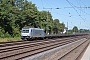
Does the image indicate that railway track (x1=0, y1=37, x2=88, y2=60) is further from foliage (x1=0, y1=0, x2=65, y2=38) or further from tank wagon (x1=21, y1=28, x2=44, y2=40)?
foliage (x1=0, y1=0, x2=65, y2=38)

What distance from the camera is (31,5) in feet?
239

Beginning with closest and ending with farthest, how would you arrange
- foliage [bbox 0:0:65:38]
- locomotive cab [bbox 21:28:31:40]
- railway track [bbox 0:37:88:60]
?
1. railway track [bbox 0:37:88:60]
2. locomotive cab [bbox 21:28:31:40]
3. foliage [bbox 0:0:65:38]

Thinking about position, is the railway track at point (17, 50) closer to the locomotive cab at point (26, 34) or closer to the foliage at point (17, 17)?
the locomotive cab at point (26, 34)

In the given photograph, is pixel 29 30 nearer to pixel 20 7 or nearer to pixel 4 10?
pixel 4 10

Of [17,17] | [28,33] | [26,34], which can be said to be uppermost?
[17,17]

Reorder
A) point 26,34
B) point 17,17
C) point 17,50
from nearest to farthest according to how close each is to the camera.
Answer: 1. point 17,50
2. point 26,34
3. point 17,17

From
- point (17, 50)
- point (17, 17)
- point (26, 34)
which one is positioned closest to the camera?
point (17, 50)

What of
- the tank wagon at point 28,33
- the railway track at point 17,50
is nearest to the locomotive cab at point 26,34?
the tank wagon at point 28,33

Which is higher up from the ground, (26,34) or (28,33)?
(28,33)

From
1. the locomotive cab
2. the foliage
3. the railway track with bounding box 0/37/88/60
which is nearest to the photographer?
the railway track with bounding box 0/37/88/60

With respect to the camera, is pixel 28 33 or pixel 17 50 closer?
pixel 17 50

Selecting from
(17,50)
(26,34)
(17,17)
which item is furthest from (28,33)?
(17,17)

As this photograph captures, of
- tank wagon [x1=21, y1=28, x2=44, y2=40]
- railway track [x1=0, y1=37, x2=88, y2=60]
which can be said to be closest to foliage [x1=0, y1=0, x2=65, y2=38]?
tank wagon [x1=21, y1=28, x2=44, y2=40]

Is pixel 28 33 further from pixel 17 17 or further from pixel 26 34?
pixel 17 17
